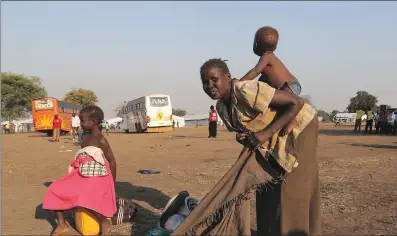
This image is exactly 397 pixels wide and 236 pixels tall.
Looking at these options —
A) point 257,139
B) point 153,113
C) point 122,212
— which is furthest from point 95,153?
point 153,113

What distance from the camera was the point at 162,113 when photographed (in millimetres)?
30453

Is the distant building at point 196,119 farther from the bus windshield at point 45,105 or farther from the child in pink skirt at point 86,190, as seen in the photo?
the child in pink skirt at point 86,190

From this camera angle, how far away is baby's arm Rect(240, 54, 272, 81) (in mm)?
2955

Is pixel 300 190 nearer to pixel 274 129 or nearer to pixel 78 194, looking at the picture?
pixel 274 129

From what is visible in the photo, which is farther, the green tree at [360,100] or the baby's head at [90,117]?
the green tree at [360,100]

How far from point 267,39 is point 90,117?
2.07 m

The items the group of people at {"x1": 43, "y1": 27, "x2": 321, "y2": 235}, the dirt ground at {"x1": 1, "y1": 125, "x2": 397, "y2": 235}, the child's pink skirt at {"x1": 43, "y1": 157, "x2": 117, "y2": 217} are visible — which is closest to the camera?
the group of people at {"x1": 43, "y1": 27, "x2": 321, "y2": 235}

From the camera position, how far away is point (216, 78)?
2.49 m

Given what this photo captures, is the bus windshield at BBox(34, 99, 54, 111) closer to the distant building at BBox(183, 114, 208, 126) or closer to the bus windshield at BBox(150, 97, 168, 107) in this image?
the bus windshield at BBox(150, 97, 168, 107)

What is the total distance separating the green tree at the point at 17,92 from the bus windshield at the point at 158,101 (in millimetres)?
35506

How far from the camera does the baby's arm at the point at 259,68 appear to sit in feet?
9.70

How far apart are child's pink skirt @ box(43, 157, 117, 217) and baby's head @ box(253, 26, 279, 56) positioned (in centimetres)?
194

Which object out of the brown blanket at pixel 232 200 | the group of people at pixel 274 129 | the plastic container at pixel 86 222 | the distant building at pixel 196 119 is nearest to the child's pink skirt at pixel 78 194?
the plastic container at pixel 86 222

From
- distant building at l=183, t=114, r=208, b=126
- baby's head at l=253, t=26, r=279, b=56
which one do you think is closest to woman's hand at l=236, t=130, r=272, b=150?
baby's head at l=253, t=26, r=279, b=56
